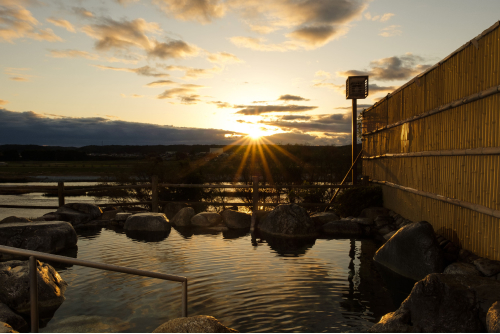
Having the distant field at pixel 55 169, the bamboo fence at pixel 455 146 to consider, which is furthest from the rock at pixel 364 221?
the distant field at pixel 55 169

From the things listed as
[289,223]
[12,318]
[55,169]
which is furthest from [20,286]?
[55,169]

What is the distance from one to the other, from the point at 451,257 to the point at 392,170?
16.6 ft

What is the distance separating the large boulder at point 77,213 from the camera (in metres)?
12.1

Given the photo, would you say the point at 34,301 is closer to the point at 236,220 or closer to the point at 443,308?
the point at 443,308

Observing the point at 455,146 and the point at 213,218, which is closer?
the point at 455,146

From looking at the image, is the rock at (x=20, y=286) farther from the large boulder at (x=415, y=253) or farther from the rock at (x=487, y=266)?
the rock at (x=487, y=266)

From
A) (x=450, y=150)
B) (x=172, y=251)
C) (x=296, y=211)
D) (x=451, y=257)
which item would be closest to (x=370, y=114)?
(x=296, y=211)

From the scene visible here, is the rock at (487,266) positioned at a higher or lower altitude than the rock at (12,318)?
higher

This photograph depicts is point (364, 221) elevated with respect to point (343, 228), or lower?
elevated

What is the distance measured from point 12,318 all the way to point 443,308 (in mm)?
5355

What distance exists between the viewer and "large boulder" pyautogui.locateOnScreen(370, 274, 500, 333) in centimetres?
466

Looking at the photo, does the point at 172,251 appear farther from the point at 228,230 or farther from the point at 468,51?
the point at 468,51

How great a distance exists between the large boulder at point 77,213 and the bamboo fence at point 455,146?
385 inches

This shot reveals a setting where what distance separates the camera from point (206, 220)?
1246 centimetres
